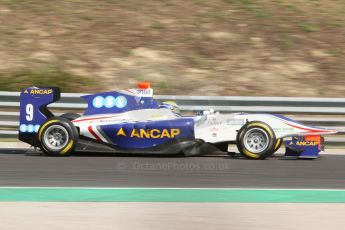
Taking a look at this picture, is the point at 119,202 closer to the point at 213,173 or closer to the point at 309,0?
the point at 213,173

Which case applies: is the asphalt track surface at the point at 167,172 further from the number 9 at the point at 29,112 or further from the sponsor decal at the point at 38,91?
the sponsor decal at the point at 38,91

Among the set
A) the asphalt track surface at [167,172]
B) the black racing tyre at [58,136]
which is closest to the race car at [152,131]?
the black racing tyre at [58,136]

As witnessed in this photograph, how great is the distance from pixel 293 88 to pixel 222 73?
59.8 inches

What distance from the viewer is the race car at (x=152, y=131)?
10.4 metres

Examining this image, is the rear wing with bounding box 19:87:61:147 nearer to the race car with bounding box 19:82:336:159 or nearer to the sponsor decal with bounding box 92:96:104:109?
the race car with bounding box 19:82:336:159

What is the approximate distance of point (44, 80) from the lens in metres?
15.2

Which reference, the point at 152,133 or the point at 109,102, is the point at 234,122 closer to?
the point at 152,133

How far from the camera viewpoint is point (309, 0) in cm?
1845

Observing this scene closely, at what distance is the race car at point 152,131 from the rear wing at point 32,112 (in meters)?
0.01

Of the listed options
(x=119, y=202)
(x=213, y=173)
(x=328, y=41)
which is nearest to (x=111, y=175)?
(x=213, y=173)

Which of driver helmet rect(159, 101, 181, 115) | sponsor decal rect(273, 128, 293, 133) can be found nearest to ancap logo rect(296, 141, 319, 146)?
sponsor decal rect(273, 128, 293, 133)

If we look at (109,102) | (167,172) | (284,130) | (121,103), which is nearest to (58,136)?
(109,102)

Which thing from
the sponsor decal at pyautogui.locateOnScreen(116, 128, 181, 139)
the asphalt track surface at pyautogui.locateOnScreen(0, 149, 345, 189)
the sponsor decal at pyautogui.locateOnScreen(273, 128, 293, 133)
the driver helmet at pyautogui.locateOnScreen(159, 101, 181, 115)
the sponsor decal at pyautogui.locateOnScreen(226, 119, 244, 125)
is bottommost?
the asphalt track surface at pyautogui.locateOnScreen(0, 149, 345, 189)

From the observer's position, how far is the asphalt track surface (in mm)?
8398
